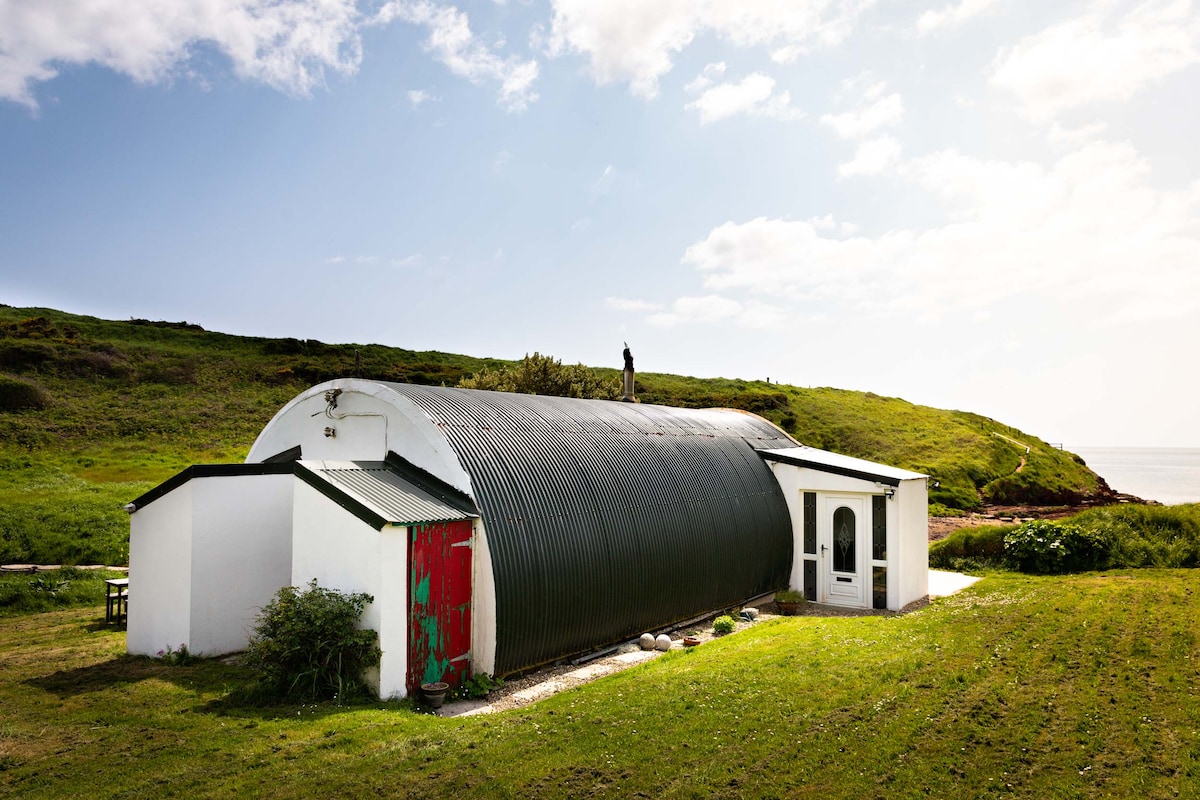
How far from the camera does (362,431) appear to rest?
11820 mm

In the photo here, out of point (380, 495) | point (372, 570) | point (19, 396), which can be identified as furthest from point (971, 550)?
point (19, 396)

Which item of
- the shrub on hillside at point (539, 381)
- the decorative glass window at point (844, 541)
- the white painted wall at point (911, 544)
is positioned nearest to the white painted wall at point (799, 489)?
the decorative glass window at point (844, 541)

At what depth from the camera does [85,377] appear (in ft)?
147

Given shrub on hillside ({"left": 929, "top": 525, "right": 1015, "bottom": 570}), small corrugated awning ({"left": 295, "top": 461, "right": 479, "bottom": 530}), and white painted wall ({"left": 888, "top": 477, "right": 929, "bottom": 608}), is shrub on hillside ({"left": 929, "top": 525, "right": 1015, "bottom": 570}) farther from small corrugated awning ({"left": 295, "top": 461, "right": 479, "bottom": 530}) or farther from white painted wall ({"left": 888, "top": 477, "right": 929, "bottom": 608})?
small corrugated awning ({"left": 295, "top": 461, "right": 479, "bottom": 530})

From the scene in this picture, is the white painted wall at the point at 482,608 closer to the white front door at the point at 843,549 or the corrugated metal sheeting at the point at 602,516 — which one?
the corrugated metal sheeting at the point at 602,516

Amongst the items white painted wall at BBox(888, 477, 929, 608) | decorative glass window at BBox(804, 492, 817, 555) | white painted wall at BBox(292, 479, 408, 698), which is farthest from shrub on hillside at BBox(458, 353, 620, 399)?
white painted wall at BBox(292, 479, 408, 698)

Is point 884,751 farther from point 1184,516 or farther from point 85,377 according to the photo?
point 85,377

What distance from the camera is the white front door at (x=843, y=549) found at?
15.5 m

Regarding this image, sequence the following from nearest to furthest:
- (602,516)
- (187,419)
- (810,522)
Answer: (602,516)
(810,522)
(187,419)

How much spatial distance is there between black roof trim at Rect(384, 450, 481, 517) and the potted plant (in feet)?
24.6

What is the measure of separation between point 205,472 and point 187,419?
32.7m

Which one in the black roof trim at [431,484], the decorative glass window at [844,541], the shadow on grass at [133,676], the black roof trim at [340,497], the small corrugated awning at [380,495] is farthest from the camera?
the decorative glass window at [844,541]

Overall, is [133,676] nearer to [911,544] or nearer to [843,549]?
[843,549]

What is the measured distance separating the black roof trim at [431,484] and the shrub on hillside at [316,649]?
68.3 inches
